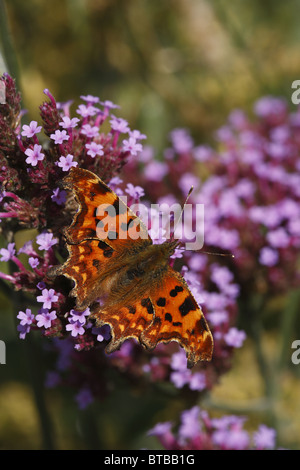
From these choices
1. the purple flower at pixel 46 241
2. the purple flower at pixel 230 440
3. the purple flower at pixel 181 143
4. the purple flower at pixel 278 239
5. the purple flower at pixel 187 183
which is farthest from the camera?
the purple flower at pixel 181 143

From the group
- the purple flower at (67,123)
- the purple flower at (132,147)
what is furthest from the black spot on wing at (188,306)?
the purple flower at (67,123)

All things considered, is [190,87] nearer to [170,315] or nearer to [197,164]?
[197,164]

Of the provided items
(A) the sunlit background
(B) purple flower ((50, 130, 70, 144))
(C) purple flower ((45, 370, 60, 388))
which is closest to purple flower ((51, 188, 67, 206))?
(B) purple flower ((50, 130, 70, 144))

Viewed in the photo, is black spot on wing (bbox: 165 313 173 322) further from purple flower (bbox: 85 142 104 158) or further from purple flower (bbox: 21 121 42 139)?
purple flower (bbox: 21 121 42 139)

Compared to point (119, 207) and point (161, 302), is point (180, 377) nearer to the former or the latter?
point (161, 302)

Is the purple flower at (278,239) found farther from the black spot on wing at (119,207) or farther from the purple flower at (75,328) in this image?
the purple flower at (75,328)

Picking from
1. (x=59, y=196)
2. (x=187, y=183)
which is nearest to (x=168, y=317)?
(x=59, y=196)
